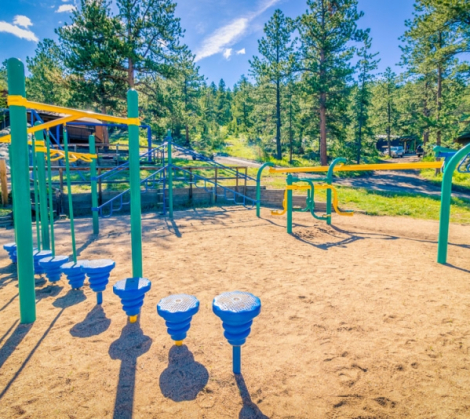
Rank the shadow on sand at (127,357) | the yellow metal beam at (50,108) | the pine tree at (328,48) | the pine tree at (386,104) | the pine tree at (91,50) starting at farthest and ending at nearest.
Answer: the pine tree at (386,104), the pine tree at (328,48), the pine tree at (91,50), the yellow metal beam at (50,108), the shadow on sand at (127,357)

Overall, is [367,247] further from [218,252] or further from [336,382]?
[336,382]

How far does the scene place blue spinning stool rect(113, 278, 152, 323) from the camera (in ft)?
8.50

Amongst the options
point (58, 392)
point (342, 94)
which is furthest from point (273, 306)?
point (342, 94)

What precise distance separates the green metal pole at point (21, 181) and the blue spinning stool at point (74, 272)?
526 mm

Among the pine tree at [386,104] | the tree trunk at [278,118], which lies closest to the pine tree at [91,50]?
the tree trunk at [278,118]

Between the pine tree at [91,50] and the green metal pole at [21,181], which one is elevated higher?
the pine tree at [91,50]

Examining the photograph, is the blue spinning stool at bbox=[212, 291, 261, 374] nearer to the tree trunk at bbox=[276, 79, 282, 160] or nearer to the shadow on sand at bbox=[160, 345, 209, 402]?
the shadow on sand at bbox=[160, 345, 209, 402]

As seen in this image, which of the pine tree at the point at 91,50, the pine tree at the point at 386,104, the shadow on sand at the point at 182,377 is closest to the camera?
the shadow on sand at the point at 182,377

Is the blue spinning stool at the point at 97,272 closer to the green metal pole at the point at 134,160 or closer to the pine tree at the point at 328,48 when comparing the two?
the green metal pole at the point at 134,160

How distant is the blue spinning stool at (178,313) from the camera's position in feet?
7.26

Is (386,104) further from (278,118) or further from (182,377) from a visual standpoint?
(182,377)

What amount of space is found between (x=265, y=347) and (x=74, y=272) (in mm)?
2327

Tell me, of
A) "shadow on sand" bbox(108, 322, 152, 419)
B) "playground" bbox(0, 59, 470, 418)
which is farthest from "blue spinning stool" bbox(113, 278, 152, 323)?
"shadow on sand" bbox(108, 322, 152, 419)

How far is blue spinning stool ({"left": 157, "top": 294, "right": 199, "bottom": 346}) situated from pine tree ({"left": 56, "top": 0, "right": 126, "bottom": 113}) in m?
15.2
